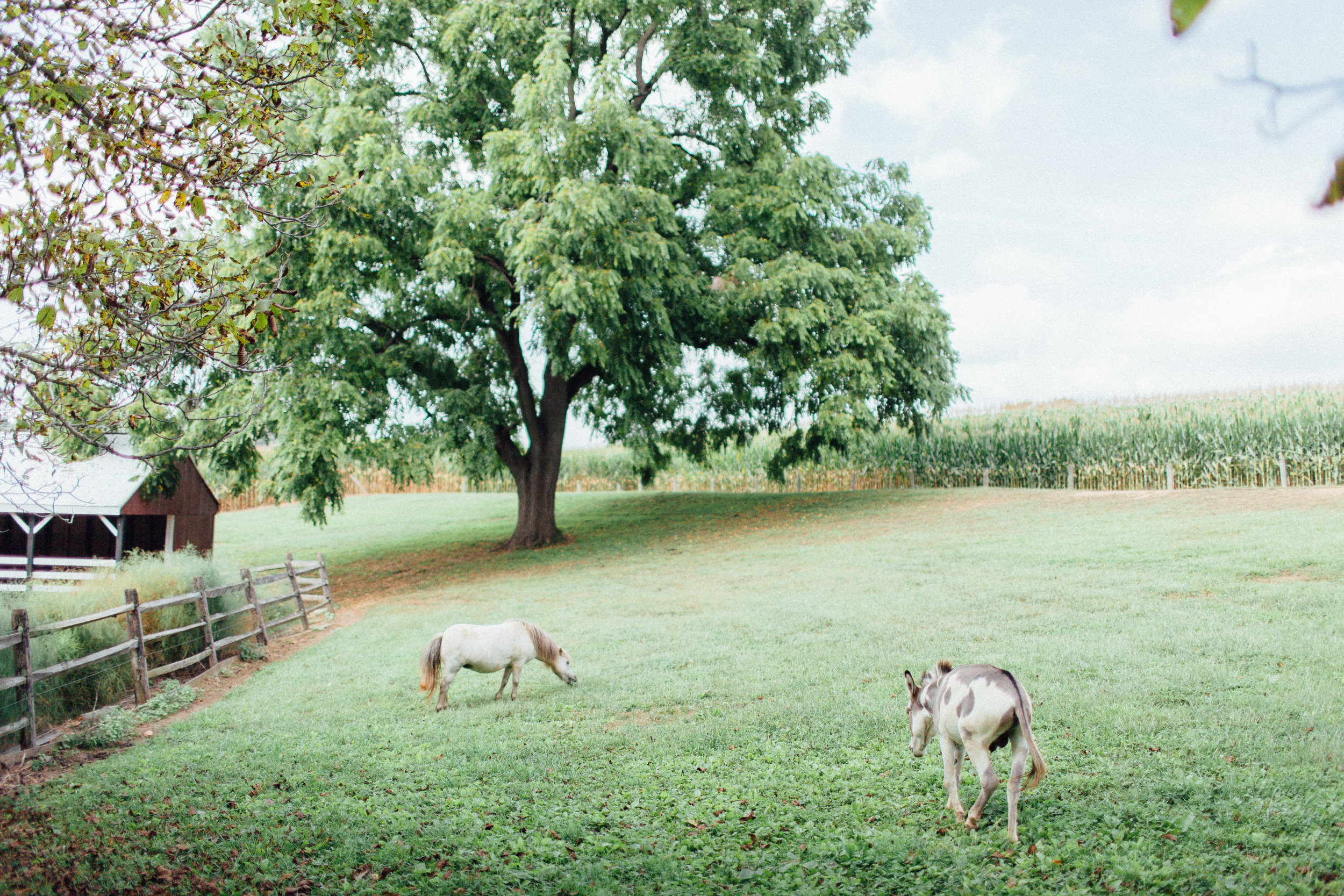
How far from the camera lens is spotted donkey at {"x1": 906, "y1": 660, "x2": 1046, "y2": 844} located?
4.91 metres

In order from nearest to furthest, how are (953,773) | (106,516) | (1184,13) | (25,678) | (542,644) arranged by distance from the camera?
1. (1184,13)
2. (953,773)
3. (25,678)
4. (542,644)
5. (106,516)

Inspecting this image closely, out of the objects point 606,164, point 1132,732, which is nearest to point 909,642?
point 1132,732

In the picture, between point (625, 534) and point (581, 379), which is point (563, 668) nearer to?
point (581, 379)

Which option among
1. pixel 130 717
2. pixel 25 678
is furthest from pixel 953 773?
pixel 130 717

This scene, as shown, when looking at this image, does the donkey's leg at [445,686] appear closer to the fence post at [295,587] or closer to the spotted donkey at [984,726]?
the spotted donkey at [984,726]

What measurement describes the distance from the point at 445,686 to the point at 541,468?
572 inches

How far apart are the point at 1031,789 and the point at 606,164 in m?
17.9

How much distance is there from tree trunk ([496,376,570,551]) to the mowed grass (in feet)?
26.3

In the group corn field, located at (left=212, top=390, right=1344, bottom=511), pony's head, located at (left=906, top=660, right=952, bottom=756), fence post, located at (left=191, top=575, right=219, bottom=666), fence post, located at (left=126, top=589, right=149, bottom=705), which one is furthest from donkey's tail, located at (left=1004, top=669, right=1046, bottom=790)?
corn field, located at (left=212, top=390, right=1344, bottom=511)

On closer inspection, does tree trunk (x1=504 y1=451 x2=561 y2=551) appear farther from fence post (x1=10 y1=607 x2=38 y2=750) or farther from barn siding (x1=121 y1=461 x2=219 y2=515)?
fence post (x1=10 y1=607 x2=38 y2=750)

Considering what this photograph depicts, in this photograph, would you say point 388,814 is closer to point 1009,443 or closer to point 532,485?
point 532,485

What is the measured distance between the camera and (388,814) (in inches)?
244

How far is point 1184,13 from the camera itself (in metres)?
1.29

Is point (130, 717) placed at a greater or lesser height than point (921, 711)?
lesser
